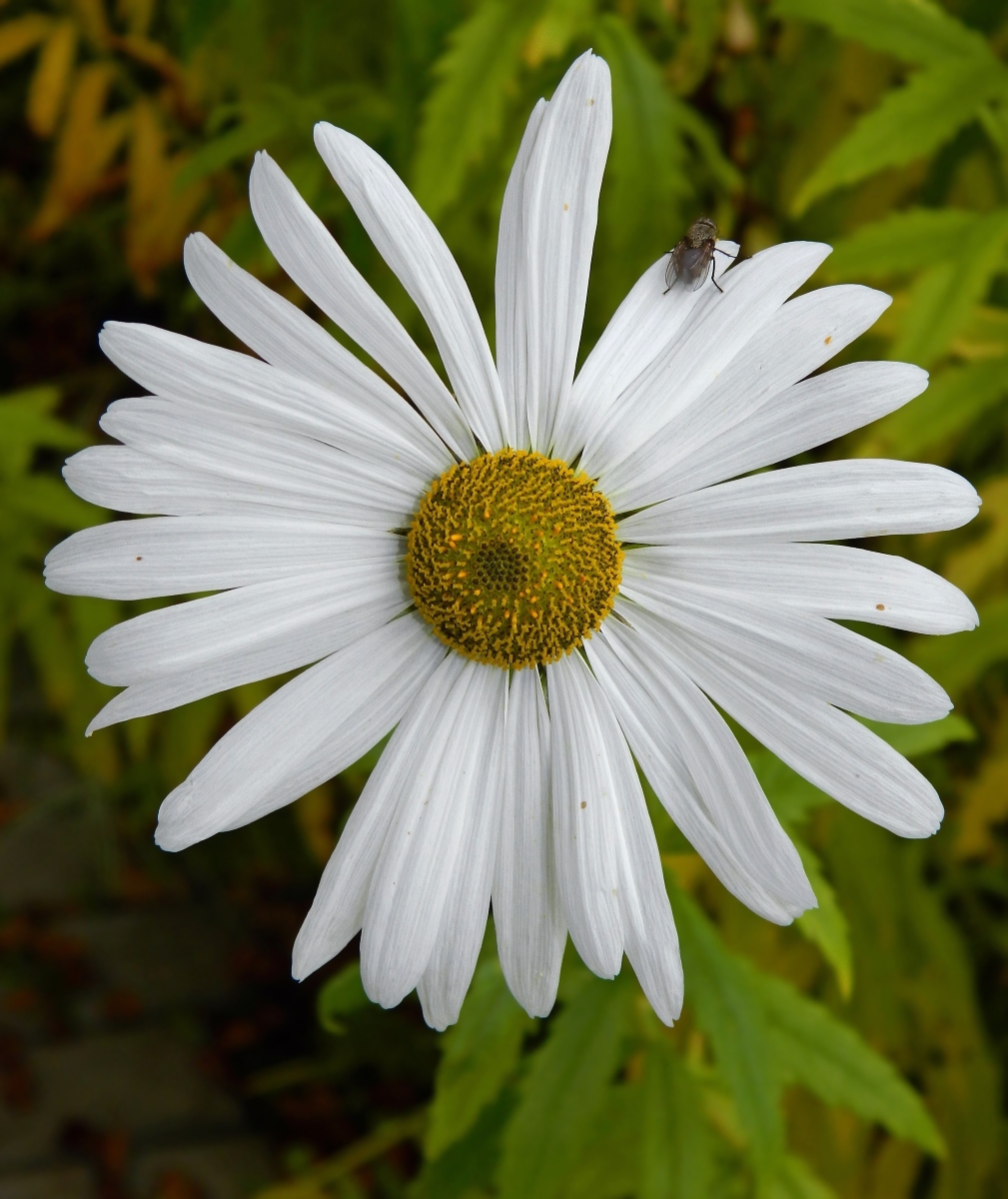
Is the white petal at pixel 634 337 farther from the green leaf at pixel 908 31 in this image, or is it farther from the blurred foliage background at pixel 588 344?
the green leaf at pixel 908 31

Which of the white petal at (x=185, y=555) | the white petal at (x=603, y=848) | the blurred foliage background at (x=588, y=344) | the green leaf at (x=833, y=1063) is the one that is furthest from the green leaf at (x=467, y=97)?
the green leaf at (x=833, y=1063)

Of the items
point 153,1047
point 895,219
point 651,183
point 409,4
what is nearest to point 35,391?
point 409,4

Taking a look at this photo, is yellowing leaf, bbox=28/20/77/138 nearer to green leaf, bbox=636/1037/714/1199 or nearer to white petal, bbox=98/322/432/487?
white petal, bbox=98/322/432/487

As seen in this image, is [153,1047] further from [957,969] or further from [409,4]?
[409,4]

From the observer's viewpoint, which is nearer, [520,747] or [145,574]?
[145,574]

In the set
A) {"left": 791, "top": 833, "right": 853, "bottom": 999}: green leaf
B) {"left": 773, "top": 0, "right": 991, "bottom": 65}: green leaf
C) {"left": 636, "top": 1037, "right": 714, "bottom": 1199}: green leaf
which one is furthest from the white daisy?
{"left": 773, "top": 0, "right": 991, "bottom": 65}: green leaf

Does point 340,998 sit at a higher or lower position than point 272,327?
lower

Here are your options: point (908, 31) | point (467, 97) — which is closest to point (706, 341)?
point (467, 97)

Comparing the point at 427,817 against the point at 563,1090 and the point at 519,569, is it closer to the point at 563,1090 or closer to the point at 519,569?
the point at 519,569
